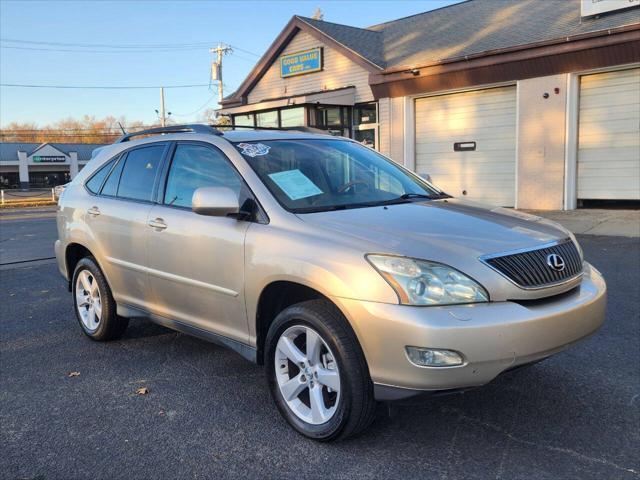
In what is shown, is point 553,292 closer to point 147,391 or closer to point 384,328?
point 384,328

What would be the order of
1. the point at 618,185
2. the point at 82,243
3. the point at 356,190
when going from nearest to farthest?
1. the point at 356,190
2. the point at 82,243
3. the point at 618,185

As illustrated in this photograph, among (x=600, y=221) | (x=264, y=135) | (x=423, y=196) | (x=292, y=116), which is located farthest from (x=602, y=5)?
(x=264, y=135)

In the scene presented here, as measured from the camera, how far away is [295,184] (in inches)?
146

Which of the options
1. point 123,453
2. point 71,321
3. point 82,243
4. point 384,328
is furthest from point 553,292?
point 71,321

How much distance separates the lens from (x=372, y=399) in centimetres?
295

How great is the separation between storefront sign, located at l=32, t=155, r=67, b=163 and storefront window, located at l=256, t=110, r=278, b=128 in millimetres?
58589

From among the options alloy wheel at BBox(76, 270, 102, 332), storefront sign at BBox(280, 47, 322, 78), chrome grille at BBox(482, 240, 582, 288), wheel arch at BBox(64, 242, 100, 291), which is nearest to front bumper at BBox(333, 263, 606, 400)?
chrome grille at BBox(482, 240, 582, 288)

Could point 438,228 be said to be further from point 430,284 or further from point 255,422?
point 255,422

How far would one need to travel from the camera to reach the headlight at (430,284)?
9.01ft

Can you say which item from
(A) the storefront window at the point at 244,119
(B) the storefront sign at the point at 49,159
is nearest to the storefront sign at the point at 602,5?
(A) the storefront window at the point at 244,119

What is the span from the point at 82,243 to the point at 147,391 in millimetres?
1745

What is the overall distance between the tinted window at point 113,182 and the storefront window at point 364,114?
1448 cm

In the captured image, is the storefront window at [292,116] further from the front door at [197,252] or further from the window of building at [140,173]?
the front door at [197,252]

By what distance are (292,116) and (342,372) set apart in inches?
710
